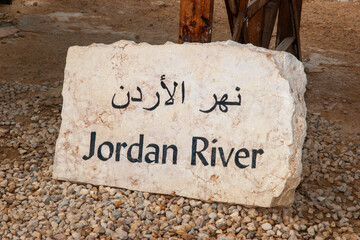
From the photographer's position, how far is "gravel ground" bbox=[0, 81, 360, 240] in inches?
109

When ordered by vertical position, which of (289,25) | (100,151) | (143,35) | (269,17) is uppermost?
(269,17)

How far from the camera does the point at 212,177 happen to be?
2932 millimetres

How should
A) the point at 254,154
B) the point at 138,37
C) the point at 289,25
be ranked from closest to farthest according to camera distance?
the point at 254,154 < the point at 289,25 < the point at 138,37

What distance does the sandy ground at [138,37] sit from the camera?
4.92 meters

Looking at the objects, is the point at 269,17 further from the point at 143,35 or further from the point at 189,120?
the point at 143,35

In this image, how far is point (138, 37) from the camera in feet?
22.7

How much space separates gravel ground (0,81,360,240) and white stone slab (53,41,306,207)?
83 mm

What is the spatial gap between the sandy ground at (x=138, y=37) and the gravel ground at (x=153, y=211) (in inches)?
20.8

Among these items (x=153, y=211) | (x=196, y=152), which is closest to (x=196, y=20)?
(x=196, y=152)

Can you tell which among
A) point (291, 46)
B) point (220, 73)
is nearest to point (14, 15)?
point (291, 46)

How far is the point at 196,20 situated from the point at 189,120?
2.56 ft

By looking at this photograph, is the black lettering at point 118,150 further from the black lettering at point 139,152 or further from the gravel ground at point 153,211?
the gravel ground at point 153,211

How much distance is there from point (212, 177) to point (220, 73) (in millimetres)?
661

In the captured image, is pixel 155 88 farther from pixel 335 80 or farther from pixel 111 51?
pixel 335 80
